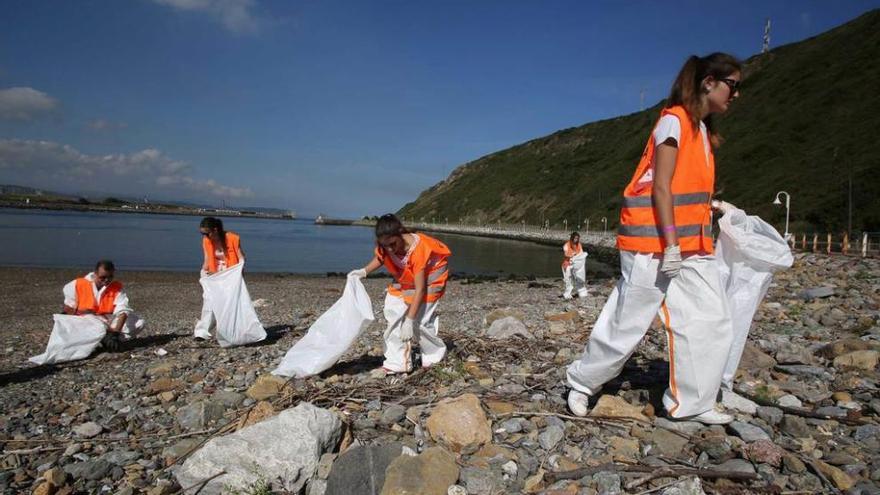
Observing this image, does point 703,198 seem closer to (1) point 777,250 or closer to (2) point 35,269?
(1) point 777,250

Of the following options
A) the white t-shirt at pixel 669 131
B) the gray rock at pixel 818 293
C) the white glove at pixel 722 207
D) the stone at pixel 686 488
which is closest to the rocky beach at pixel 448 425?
the stone at pixel 686 488

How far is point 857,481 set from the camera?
284cm

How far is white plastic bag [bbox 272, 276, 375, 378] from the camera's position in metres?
5.36

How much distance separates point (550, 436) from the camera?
11.5 feet

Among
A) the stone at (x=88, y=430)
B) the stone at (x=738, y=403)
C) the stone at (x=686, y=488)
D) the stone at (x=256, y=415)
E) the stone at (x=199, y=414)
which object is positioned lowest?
the stone at (x=88, y=430)

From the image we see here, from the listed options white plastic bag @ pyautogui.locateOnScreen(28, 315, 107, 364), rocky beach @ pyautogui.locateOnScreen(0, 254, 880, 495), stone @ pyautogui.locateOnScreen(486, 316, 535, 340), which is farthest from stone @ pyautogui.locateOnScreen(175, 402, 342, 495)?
white plastic bag @ pyautogui.locateOnScreen(28, 315, 107, 364)

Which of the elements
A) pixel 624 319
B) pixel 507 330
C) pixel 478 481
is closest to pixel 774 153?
pixel 507 330

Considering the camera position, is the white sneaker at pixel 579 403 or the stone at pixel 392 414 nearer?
the white sneaker at pixel 579 403

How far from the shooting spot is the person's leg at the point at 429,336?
5.45 m

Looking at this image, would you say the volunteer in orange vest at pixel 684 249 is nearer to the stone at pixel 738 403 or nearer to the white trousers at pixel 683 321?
the white trousers at pixel 683 321

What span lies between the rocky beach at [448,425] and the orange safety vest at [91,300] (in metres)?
0.63

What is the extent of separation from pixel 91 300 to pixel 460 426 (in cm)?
612

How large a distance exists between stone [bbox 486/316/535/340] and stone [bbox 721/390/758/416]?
3145mm

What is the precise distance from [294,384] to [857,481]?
4222 millimetres
